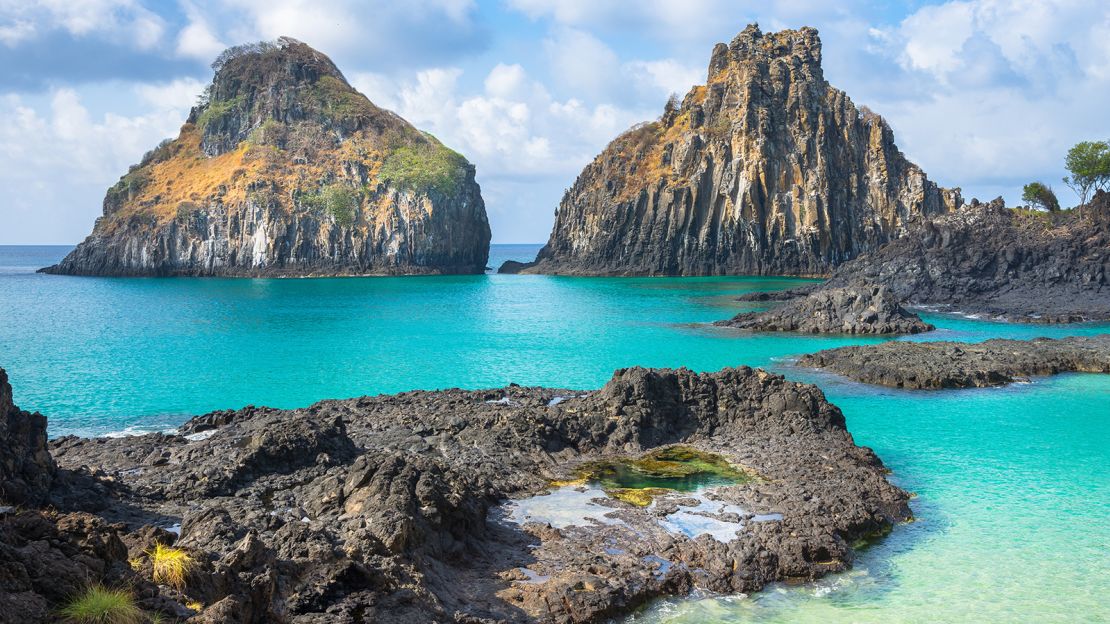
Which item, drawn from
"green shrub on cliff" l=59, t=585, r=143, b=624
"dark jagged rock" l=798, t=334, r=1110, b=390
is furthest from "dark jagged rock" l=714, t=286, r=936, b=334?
"green shrub on cliff" l=59, t=585, r=143, b=624

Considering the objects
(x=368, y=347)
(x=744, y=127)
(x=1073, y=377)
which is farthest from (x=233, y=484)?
(x=744, y=127)

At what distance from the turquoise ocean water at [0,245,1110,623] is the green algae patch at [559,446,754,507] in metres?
4.74

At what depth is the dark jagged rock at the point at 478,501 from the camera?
12.8 m

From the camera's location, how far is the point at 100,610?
365 inches

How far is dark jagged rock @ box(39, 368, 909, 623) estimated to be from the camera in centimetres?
1279

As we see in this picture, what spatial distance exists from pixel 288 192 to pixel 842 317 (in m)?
96.7

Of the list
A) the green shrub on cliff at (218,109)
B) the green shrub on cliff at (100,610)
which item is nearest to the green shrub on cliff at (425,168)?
the green shrub on cliff at (218,109)

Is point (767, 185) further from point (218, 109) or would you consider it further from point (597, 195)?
point (218, 109)

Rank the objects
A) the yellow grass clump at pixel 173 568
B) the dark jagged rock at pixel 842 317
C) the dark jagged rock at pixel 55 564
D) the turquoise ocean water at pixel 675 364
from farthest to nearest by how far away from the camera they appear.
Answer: the dark jagged rock at pixel 842 317, the turquoise ocean water at pixel 675 364, the yellow grass clump at pixel 173 568, the dark jagged rock at pixel 55 564

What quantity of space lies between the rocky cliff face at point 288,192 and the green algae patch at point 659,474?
10896 centimetres

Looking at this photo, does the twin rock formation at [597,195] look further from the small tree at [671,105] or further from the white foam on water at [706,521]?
the white foam on water at [706,521]

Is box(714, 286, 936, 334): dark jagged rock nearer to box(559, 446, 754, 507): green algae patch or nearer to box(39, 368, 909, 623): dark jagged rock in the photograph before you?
box(39, 368, 909, 623): dark jagged rock

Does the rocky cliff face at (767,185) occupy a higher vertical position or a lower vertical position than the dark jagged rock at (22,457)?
higher

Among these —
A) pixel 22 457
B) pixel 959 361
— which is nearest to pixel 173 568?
pixel 22 457
